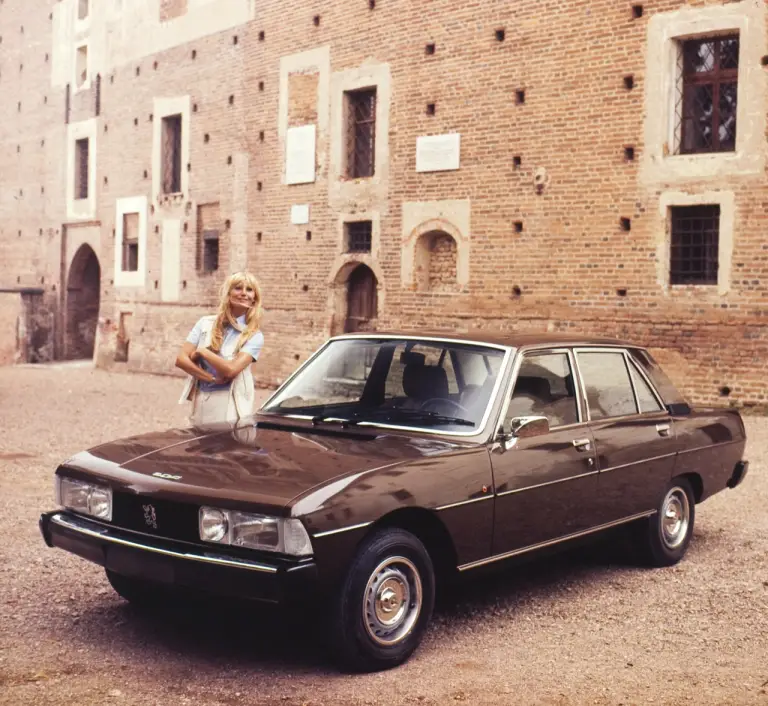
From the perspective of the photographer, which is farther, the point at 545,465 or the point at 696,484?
the point at 696,484

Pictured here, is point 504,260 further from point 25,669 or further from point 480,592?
point 25,669

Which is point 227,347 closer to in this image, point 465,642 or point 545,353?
point 545,353

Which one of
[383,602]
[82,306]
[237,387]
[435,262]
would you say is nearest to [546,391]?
[383,602]

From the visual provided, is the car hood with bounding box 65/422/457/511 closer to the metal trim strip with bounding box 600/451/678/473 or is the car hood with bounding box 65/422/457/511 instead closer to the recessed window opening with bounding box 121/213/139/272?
the metal trim strip with bounding box 600/451/678/473

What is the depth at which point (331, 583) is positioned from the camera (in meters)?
4.09

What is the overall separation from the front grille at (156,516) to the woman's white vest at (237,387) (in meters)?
1.90

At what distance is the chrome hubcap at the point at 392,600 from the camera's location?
4254 millimetres

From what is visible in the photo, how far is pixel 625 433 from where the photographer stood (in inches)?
234

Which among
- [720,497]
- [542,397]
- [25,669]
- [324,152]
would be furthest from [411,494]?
[324,152]

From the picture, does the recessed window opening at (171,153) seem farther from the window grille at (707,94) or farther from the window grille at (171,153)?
the window grille at (707,94)

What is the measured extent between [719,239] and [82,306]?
19.9m

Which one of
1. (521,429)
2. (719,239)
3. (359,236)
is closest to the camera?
(521,429)

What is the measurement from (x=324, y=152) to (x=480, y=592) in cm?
1550

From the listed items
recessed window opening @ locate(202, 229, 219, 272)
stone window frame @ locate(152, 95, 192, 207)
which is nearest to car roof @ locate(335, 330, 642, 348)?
recessed window opening @ locate(202, 229, 219, 272)
